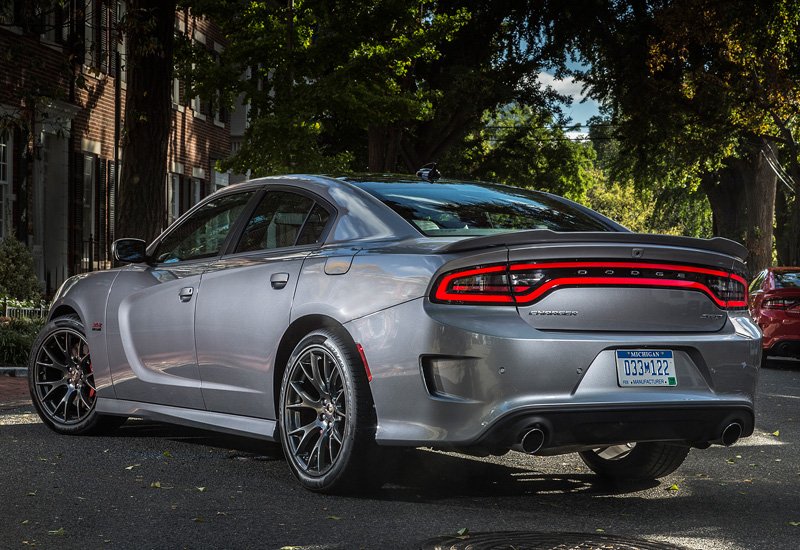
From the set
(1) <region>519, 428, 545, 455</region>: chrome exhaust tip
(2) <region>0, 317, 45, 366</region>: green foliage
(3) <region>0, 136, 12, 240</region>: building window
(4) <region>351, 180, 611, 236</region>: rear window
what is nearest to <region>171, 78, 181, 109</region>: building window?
(3) <region>0, 136, 12, 240</region>: building window

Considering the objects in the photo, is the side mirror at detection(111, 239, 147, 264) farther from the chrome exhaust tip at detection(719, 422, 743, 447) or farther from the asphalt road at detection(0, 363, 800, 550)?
the chrome exhaust tip at detection(719, 422, 743, 447)

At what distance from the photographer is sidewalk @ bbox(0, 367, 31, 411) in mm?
9761

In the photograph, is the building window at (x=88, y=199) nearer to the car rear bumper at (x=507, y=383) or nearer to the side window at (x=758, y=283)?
the side window at (x=758, y=283)

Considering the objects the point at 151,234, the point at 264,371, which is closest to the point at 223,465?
the point at 264,371

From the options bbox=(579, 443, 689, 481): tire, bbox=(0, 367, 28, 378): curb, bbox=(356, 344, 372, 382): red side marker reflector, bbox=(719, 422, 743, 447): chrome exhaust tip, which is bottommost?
bbox=(0, 367, 28, 378): curb

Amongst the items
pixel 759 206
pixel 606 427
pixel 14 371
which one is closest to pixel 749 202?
pixel 759 206

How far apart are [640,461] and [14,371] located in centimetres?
780

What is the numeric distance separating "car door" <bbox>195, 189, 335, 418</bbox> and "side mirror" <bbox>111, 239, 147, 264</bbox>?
79 centimetres

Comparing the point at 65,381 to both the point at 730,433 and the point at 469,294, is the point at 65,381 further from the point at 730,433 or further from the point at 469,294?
the point at 730,433

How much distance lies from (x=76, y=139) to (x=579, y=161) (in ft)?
79.4

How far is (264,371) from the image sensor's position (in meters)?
6.14

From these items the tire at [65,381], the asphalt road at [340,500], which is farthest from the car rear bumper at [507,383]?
the tire at [65,381]

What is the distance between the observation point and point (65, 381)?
25.8 feet

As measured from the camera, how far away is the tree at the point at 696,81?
23812 millimetres
